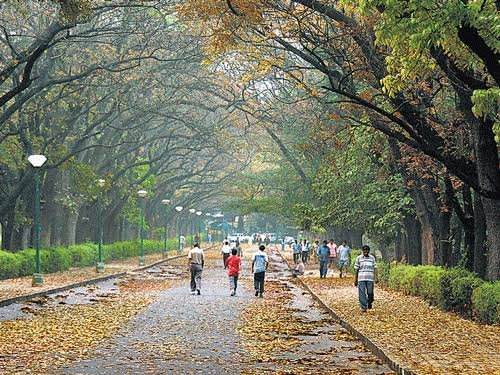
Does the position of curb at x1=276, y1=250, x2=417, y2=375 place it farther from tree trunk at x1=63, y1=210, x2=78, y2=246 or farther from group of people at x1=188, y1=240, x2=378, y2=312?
tree trunk at x1=63, y1=210, x2=78, y2=246

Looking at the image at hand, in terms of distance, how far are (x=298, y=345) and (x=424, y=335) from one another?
8.10 feet

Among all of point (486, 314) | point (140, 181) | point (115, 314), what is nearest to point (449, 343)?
point (486, 314)

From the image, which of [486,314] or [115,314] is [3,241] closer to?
[115,314]

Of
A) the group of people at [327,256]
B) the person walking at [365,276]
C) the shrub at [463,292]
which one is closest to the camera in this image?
the shrub at [463,292]

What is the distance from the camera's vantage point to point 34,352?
15078 mm

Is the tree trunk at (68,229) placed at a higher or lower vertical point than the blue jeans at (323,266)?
higher

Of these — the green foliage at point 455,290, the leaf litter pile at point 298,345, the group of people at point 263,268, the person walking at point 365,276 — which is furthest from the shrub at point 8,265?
the person walking at point 365,276

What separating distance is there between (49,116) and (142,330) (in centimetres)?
2487

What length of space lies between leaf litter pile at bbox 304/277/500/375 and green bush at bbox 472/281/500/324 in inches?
10.5

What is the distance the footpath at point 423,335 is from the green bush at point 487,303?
0.28 m

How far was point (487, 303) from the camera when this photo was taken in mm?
19562

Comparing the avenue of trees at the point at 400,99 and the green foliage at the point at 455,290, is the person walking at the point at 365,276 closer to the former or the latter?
the green foliage at the point at 455,290

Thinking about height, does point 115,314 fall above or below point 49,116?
below

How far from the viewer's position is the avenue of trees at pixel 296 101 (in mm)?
17844
